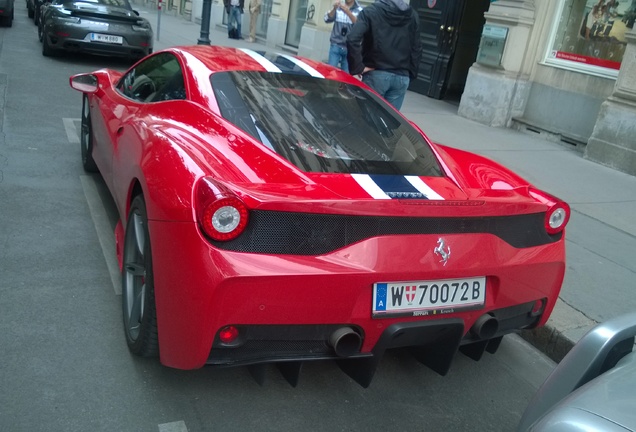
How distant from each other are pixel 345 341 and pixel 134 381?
1.03 metres

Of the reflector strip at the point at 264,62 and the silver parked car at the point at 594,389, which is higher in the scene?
the reflector strip at the point at 264,62

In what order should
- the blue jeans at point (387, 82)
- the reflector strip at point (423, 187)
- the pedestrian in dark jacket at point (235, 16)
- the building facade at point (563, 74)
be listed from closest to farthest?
the reflector strip at point (423, 187) → the blue jeans at point (387, 82) → the building facade at point (563, 74) → the pedestrian in dark jacket at point (235, 16)

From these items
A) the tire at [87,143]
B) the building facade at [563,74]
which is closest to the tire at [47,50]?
the tire at [87,143]

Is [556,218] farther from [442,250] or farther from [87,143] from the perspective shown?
[87,143]

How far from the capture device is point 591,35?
9.88 m

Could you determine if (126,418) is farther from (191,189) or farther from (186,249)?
(191,189)

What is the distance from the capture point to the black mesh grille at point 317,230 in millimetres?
2566

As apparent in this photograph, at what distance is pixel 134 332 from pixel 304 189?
1124 mm

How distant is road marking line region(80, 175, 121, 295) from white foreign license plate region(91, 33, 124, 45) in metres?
6.54

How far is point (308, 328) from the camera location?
105 inches

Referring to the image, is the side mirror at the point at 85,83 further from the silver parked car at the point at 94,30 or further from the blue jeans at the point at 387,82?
the silver parked car at the point at 94,30

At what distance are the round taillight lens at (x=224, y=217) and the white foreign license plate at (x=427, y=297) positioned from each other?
2.00 feet

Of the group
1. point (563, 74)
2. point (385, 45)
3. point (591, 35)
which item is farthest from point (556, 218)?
point (591, 35)

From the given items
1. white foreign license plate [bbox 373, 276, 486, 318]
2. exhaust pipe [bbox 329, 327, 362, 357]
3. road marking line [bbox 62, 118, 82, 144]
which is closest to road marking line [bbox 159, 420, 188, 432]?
exhaust pipe [bbox 329, 327, 362, 357]
